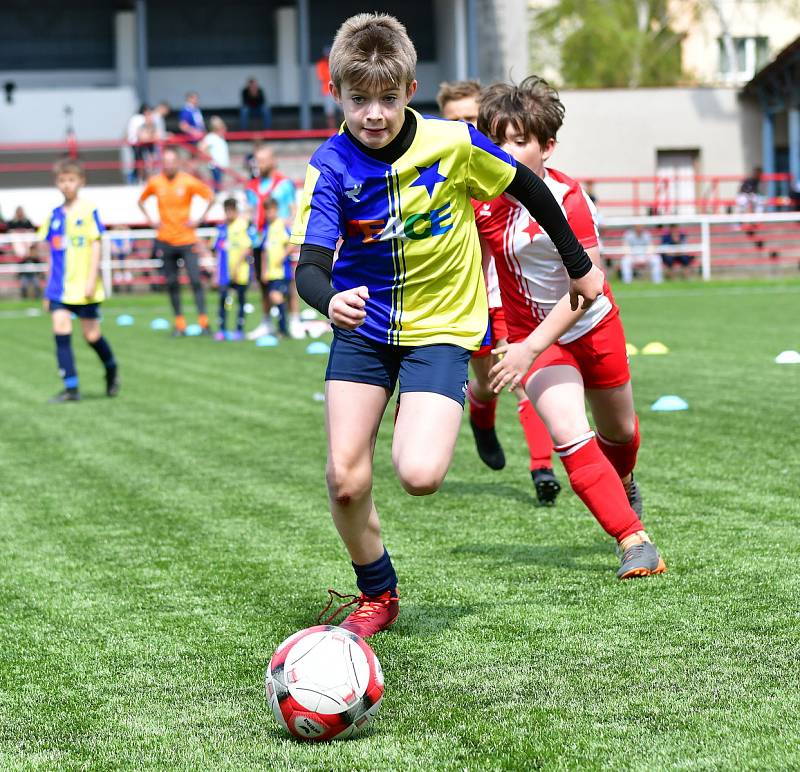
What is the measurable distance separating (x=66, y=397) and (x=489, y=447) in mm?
5486

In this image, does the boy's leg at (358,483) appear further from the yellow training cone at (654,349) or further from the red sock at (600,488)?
the yellow training cone at (654,349)

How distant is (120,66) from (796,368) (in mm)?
31311

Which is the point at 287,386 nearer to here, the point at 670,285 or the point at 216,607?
the point at 216,607

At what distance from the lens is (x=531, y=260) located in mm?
5375

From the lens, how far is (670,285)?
26.7 m

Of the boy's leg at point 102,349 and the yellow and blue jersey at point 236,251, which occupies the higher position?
the yellow and blue jersey at point 236,251

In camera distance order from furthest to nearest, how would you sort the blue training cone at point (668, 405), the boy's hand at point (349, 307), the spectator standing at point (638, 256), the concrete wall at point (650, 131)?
the concrete wall at point (650, 131) → the spectator standing at point (638, 256) → the blue training cone at point (668, 405) → the boy's hand at point (349, 307)

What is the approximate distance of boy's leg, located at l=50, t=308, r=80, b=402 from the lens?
37.6 feet

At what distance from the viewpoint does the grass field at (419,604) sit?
3516 millimetres

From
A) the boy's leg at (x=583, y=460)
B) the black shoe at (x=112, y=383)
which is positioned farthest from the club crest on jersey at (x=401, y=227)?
the black shoe at (x=112, y=383)

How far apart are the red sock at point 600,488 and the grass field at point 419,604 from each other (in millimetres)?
211

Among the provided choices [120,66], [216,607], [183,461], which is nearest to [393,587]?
[216,607]

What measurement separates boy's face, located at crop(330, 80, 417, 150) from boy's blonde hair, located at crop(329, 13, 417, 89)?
0.03 m

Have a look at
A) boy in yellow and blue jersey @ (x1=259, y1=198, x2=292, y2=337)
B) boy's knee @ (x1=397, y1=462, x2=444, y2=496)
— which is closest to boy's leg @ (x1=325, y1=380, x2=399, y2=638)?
boy's knee @ (x1=397, y1=462, x2=444, y2=496)
